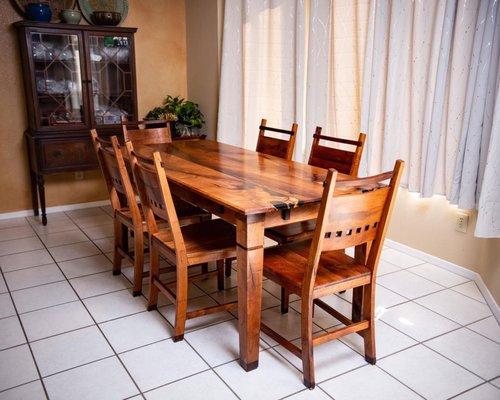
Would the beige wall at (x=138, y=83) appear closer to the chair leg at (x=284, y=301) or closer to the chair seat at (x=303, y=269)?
the chair leg at (x=284, y=301)

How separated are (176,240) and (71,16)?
8.75ft

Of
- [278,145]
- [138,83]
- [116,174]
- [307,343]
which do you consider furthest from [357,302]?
[138,83]

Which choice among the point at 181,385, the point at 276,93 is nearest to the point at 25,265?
the point at 181,385

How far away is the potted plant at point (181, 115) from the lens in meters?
4.56

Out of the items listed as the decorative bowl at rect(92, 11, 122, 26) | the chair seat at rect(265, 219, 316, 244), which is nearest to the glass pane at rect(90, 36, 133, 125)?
the decorative bowl at rect(92, 11, 122, 26)

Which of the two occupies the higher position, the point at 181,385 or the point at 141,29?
the point at 141,29

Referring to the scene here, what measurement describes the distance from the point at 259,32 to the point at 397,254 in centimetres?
222

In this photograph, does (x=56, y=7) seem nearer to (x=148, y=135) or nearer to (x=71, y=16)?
(x=71, y=16)

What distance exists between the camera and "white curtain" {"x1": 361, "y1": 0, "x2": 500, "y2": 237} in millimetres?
2445

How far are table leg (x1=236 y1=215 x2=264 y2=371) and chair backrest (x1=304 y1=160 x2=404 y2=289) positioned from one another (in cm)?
22

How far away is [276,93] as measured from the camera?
4.01 m

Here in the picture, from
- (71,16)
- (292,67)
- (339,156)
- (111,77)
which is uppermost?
(71,16)

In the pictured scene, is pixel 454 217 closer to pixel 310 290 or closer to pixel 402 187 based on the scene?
pixel 402 187

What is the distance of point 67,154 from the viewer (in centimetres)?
395
